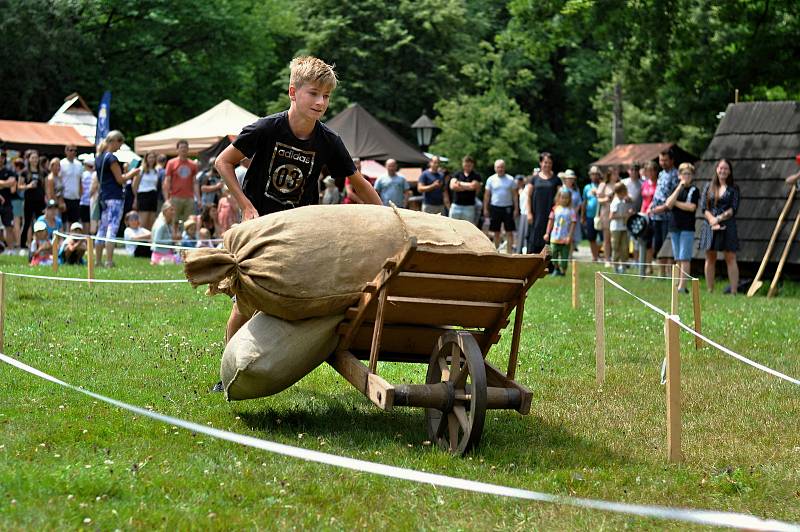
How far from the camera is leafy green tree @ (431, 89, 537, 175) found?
49719mm

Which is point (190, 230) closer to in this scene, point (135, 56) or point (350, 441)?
point (350, 441)

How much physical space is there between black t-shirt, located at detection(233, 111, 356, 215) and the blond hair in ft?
0.97

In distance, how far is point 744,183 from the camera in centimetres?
1952

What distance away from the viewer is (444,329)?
6.84m

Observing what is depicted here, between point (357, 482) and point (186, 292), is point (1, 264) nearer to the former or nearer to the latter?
point (186, 292)

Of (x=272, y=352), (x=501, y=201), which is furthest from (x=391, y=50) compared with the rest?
(x=272, y=352)

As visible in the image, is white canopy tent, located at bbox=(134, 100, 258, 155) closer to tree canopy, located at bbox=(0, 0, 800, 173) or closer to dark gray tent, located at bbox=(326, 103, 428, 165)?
dark gray tent, located at bbox=(326, 103, 428, 165)

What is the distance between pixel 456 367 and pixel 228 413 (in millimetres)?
1596

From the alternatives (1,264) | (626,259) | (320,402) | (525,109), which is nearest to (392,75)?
(525,109)

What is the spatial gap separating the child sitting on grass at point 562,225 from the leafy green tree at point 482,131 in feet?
96.8

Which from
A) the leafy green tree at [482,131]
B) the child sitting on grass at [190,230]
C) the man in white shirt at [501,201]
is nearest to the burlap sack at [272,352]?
the child sitting on grass at [190,230]

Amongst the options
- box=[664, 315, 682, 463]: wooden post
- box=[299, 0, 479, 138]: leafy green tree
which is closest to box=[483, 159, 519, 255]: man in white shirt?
box=[664, 315, 682, 463]: wooden post

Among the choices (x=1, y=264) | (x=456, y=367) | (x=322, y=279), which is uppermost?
(x=322, y=279)

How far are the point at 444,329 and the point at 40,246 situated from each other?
13.0 meters
